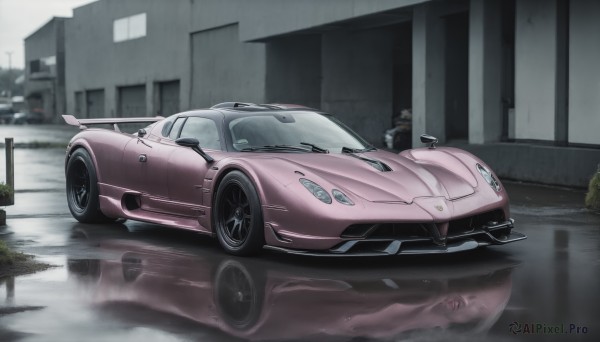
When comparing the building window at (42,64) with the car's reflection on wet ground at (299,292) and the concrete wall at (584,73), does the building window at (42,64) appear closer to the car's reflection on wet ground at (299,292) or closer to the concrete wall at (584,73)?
the concrete wall at (584,73)

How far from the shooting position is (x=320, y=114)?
27.9 feet

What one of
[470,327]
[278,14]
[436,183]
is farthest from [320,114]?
[278,14]

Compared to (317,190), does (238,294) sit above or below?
below

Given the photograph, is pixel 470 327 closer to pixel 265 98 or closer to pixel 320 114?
pixel 320 114

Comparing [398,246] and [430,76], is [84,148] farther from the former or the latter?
[430,76]

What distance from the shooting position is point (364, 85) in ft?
87.3

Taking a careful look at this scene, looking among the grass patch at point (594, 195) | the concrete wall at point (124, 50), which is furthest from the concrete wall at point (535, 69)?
the concrete wall at point (124, 50)

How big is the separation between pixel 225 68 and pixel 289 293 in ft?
88.7

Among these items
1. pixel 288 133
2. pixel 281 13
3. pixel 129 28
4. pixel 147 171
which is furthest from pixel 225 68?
pixel 288 133

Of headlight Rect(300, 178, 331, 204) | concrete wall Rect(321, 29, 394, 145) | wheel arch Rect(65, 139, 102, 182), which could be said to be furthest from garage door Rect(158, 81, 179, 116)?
headlight Rect(300, 178, 331, 204)

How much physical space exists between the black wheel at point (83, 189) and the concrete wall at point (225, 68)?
766 inches

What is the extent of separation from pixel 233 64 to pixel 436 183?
983 inches

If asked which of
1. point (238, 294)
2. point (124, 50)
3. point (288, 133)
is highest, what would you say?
point (124, 50)

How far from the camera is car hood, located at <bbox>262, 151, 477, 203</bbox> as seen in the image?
681 centimetres
